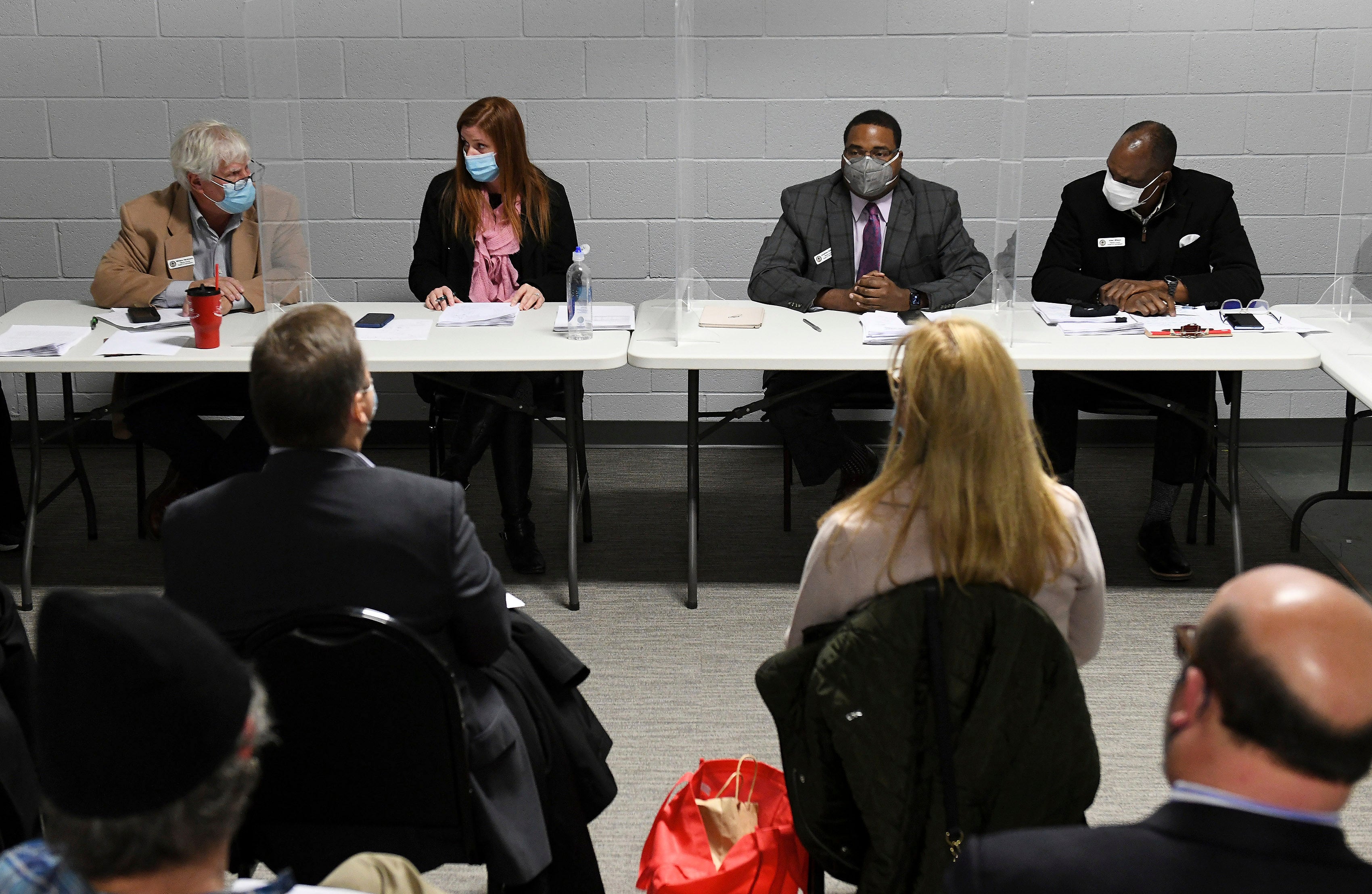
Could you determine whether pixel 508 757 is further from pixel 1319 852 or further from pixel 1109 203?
pixel 1109 203

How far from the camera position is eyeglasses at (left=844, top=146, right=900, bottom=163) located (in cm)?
369

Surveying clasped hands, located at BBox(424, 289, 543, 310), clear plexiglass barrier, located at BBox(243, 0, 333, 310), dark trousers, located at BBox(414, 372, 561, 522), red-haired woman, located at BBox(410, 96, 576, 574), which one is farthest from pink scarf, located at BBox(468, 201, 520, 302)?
clear plexiglass barrier, located at BBox(243, 0, 333, 310)

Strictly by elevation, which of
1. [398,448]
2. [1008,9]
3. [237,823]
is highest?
[1008,9]

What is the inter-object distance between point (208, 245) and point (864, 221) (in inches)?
72.8

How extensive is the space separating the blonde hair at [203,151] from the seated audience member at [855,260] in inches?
58.9

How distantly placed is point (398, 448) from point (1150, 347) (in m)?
2.57

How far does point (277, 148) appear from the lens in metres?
3.29

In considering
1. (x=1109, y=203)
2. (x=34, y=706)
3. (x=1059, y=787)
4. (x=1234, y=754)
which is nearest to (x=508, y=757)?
(x=1059, y=787)

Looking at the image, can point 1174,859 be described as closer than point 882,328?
Yes

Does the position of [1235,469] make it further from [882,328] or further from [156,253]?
[156,253]

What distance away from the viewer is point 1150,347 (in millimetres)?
3199

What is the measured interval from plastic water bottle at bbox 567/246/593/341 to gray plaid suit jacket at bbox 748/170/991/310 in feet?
1.75

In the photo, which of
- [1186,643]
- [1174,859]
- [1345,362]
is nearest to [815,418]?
[1345,362]

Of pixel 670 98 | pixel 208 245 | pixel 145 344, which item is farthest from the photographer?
pixel 670 98
